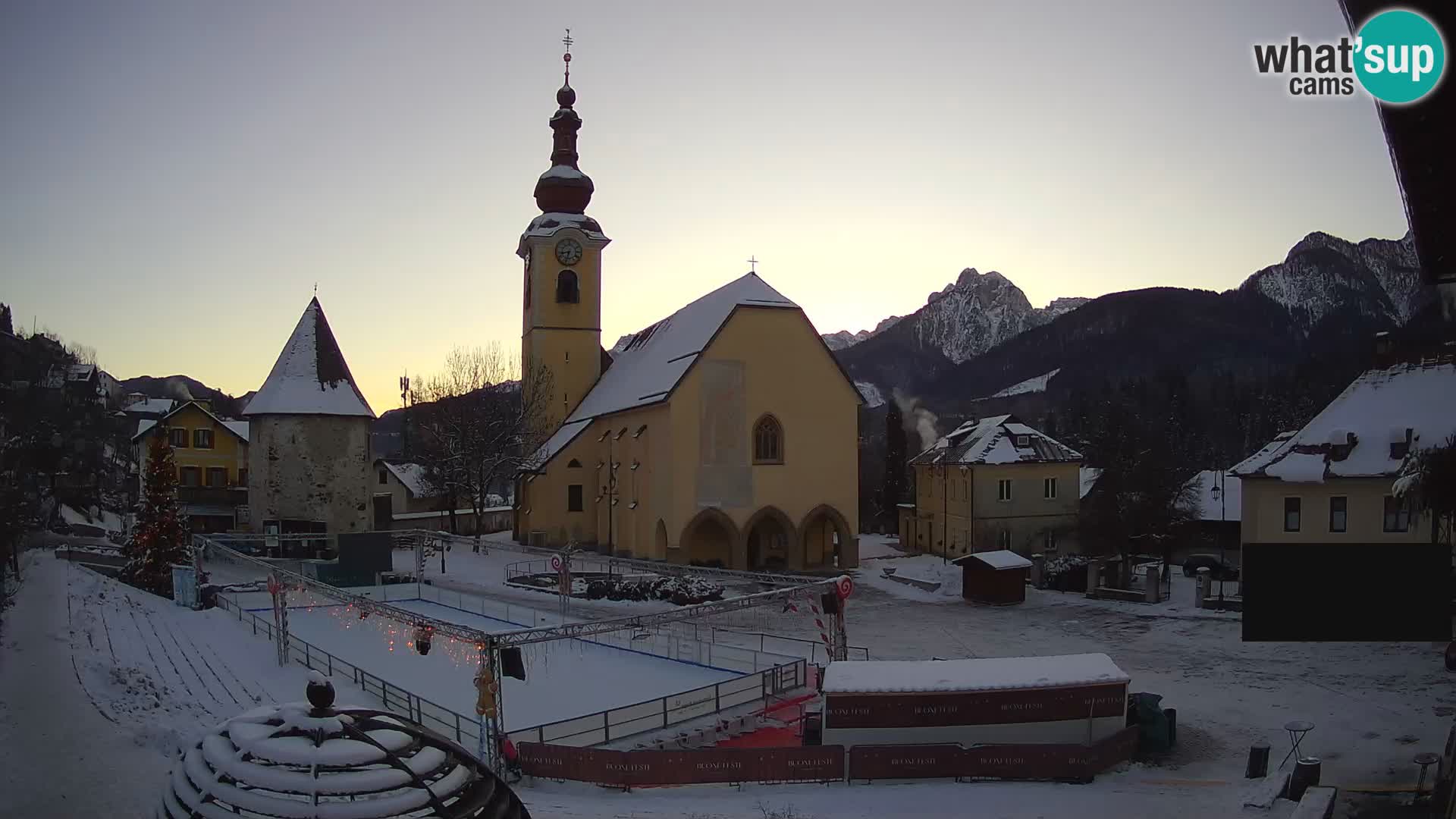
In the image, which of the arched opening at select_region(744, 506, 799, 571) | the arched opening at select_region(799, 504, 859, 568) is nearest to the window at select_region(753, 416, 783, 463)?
the arched opening at select_region(744, 506, 799, 571)

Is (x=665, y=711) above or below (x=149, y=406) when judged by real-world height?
below

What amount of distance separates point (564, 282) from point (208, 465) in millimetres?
22297

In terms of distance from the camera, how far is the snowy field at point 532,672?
1805 centimetres

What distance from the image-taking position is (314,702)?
4.50 meters

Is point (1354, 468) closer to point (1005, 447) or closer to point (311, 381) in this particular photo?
point (1005, 447)

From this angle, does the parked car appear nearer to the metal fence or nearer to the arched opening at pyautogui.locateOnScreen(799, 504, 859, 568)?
Result: the arched opening at pyautogui.locateOnScreen(799, 504, 859, 568)

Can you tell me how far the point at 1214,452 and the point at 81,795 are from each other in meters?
88.1

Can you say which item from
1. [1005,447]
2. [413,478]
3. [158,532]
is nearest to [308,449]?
[158,532]

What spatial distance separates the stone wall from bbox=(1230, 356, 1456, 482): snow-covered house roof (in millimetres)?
32508

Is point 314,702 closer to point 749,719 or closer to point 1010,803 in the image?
point 1010,803

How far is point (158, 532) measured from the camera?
1129 inches

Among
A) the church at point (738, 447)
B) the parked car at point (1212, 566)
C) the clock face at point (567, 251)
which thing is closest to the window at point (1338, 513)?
the parked car at point (1212, 566)

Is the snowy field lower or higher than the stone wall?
lower

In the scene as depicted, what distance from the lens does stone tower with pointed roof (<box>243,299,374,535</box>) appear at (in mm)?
38719
